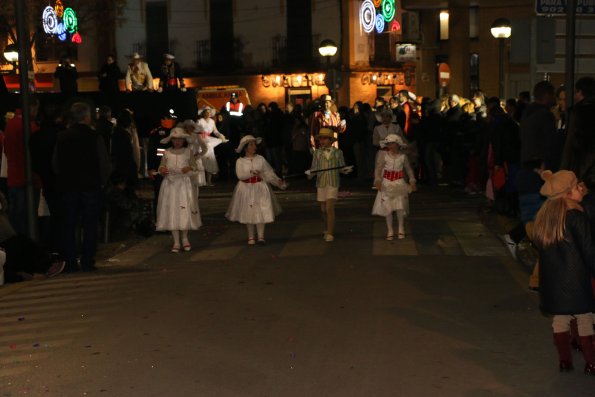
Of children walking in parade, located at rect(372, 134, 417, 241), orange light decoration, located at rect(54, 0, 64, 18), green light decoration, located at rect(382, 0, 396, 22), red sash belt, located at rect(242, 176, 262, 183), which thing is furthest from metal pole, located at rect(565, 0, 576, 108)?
green light decoration, located at rect(382, 0, 396, 22)

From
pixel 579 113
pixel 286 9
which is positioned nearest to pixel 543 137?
pixel 579 113

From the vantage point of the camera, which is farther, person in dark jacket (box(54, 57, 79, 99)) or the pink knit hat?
person in dark jacket (box(54, 57, 79, 99))

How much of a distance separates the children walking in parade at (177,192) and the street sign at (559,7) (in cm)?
498

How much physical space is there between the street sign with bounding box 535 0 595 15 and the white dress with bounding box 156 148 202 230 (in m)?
5.00

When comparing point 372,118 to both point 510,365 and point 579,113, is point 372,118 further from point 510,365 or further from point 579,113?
point 510,365

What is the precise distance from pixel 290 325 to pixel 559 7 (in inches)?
269

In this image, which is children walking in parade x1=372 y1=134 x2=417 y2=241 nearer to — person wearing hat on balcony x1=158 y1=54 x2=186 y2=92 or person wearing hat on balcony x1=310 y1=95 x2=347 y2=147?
person wearing hat on balcony x1=310 y1=95 x2=347 y2=147

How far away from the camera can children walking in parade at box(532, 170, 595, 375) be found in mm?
7578

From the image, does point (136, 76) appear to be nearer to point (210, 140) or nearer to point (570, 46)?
point (210, 140)

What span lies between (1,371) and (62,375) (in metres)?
0.55

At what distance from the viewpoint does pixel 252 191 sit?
15.1m

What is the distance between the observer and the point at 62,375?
8.10m

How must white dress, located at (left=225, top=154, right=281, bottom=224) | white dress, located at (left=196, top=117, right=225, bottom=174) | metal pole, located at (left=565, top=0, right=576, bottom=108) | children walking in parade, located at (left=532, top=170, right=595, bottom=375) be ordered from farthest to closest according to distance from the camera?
white dress, located at (left=196, top=117, right=225, bottom=174), white dress, located at (left=225, top=154, right=281, bottom=224), metal pole, located at (left=565, top=0, right=576, bottom=108), children walking in parade, located at (left=532, top=170, right=595, bottom=375)

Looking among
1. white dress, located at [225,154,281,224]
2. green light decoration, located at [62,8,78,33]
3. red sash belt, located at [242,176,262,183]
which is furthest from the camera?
green light decoration, located at [62,8,78,33]
